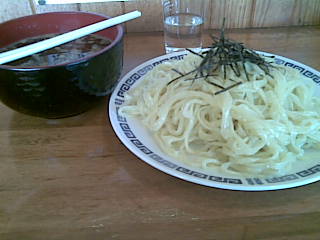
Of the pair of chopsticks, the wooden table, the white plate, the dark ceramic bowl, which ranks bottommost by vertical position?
the wooden table

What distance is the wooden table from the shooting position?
2.25 ft

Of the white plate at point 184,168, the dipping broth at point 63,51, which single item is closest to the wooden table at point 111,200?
the white plate at point 184,168

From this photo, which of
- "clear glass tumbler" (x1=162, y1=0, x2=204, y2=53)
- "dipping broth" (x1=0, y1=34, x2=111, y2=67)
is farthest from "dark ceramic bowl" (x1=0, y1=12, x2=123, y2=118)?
"clear glass tumbler" (x1=162, y1=0, x2=204, y2=53)

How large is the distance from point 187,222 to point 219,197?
0.36 feet

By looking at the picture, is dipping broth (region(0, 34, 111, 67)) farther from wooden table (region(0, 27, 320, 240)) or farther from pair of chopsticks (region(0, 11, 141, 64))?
wooden table (region(0, 27, 320, 240))

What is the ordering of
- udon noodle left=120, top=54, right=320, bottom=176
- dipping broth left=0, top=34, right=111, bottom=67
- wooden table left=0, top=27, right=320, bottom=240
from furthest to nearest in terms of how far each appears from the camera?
dipping broth left=0, top=34, right=111, bottom=67 < udon noodle left=120, top=54, right=320, bottom=176 < wooden table left=0, top=27, right=320, bottom=240

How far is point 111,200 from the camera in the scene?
750 millimetres

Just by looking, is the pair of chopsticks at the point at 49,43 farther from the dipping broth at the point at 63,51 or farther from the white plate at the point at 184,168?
the white plate at the point at 184,168

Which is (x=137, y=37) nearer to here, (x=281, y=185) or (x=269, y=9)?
(x=269, y=9)

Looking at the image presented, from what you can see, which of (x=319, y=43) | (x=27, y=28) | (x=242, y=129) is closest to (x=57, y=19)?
(x=27, y=28)

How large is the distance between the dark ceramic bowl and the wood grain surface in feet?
1.66

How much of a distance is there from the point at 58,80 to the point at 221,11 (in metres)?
1.04

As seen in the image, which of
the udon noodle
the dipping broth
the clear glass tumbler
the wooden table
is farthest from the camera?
the clear glass tumbler

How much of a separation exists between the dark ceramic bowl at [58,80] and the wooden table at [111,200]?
0.31 feet
